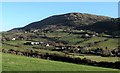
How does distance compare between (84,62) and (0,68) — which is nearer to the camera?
(0,68)

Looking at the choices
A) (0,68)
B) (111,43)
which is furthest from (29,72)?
(111,43)

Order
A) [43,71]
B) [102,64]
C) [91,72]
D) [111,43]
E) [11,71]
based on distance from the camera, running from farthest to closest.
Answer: [111,43], [102,64], [91,72], [43,71], [11,71]

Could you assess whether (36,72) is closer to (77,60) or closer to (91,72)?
(91,72)

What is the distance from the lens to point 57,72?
29.1m

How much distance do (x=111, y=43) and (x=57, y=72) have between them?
112178mm

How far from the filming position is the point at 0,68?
28141 millimetres

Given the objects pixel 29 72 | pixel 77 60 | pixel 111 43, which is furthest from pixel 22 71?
pixel 111 43

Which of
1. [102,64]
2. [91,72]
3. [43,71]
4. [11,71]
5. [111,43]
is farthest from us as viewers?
[111,43]

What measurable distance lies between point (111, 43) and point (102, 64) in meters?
88.5

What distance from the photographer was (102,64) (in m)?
51.7

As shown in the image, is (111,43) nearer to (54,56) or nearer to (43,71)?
(54,56)

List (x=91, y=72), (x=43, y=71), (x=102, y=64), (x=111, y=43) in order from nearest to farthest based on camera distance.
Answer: (x=43, y=71), (x=91, y=72), (x=102, y=64), (x=111, y=43)

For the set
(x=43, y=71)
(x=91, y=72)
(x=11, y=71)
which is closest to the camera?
(x=11, y=71)

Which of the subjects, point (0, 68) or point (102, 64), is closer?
point (0, 68)
